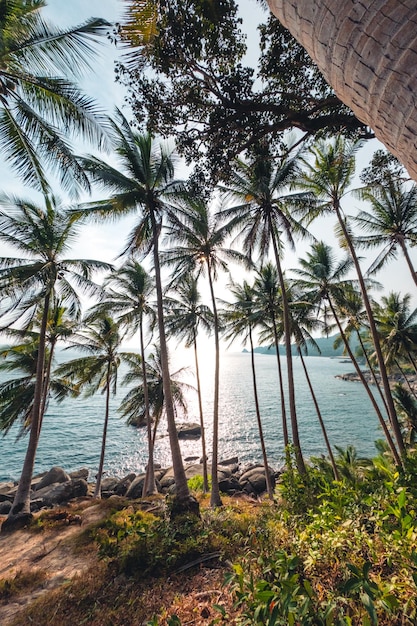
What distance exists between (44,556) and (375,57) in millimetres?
9881

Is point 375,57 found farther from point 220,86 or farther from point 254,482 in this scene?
point 254,482

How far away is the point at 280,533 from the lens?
3771 millimetres

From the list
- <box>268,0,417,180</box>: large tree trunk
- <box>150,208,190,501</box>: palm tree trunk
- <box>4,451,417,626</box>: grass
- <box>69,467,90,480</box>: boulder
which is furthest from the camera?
<box>69,467,90,480</box>: boulder

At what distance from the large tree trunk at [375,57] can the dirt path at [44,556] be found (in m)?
7.42

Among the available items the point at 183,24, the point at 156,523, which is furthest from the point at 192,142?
the point at 156,523

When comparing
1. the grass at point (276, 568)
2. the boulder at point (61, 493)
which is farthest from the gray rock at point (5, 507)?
the grass at point (276, 568)

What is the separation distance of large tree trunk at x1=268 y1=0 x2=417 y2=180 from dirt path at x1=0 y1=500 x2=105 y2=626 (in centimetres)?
742

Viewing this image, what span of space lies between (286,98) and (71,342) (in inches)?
584

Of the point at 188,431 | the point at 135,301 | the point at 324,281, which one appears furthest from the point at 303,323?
the point at 188,431

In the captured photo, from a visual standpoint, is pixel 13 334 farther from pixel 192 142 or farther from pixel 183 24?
pixel 183 24

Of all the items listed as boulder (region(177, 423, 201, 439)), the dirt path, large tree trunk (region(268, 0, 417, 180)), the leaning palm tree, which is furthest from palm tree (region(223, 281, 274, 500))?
boulder (region(177, 423, 201, 439))

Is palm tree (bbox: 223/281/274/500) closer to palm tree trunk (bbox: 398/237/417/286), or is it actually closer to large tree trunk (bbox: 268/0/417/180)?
palm tree trunk (bbox: 398/237/417/286)

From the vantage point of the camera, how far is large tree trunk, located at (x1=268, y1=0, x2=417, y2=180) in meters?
0.94

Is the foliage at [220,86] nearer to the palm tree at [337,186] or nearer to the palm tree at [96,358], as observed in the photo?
the palm tree at [337,186]
